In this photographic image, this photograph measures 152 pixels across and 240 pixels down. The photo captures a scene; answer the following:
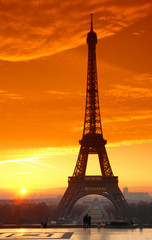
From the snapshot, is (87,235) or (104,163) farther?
(104,163)

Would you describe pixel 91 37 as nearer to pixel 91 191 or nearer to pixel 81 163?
pixel 81 163

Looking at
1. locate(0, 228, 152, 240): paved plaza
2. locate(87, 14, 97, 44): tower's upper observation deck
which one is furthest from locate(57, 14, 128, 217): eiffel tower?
locate(0, 228, 152, 240): paved plaza

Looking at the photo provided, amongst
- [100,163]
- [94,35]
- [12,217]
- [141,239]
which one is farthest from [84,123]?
[141,239]

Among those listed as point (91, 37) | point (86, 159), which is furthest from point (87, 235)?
point (91, 37)

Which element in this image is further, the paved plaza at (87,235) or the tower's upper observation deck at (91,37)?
the tower's upper observation deck at (91,37)

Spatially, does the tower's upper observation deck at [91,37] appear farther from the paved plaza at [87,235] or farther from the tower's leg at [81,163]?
the paved plaza at [87,235]

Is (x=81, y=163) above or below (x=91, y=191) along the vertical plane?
above

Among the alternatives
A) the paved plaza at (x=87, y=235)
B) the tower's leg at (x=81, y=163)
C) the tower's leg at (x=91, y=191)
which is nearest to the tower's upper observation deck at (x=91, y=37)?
the tower's leg at (x=81, y=163)

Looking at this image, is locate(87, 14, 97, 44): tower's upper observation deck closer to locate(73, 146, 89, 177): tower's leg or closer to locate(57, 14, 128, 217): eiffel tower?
locate(57, 14, 128, 217): eiffel tower

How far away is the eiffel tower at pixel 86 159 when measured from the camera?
96812 millimetres

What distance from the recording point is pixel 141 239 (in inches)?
1489

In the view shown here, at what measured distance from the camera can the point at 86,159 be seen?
97500mm

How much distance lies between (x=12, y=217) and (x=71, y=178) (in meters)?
41.4

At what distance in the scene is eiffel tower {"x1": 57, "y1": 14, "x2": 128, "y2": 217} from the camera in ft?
318
